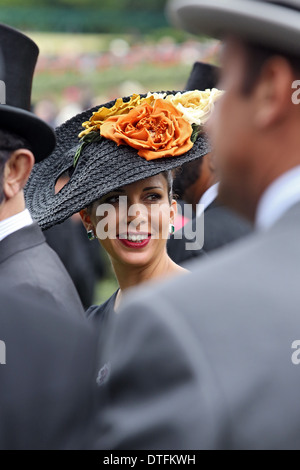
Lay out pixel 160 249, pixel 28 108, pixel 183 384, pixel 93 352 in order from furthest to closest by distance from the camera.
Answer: pixel 160 249
pixel 28 108
pixel 93 352
pixel 183 384

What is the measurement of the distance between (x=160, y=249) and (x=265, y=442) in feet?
6.59

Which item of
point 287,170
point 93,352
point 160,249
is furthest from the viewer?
point 160,249

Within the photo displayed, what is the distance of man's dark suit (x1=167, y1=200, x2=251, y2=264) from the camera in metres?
4.10

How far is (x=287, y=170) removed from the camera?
140cm

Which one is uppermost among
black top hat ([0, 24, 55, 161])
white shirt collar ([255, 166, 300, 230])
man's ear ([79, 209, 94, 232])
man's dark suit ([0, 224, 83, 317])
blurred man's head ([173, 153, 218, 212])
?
white shirt collar ([255, 166, 300, 230])

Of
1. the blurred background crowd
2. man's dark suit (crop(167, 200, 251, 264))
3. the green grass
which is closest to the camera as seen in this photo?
man's dark suit (crop(167, 200, 251, 264))

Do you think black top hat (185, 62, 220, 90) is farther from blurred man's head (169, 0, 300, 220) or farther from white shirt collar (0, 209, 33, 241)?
blurred man's head (169, 0, 300, 220)

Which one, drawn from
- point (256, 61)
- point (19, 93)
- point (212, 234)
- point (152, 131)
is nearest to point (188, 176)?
point (212, 234)

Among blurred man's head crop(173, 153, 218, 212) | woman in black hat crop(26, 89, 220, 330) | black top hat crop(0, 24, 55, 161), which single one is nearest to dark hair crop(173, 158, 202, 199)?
blurred man's head crop(173, 153, 218, 212)

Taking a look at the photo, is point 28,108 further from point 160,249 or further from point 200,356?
point 200,356

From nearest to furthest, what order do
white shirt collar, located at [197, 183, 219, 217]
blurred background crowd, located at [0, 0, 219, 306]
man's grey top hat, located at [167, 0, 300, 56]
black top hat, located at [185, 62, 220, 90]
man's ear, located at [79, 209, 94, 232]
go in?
man's grey top hat, located at [167, 0, 300, 56] < man's ear, located at [79, 209, 94, 232] < white shirt collar, located at [197, 183, 219, 217] < black top hat, located at [185, 62, 220, 90] < blurred background crowd, located at [0, 0, 219, 306]

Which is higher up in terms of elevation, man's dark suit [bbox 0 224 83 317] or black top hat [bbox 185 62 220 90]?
black top hat [bbox 185 62 220 90]

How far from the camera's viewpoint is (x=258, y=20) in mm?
1386

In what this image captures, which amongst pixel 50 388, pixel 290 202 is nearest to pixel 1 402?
pixel 50 388
